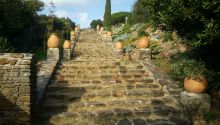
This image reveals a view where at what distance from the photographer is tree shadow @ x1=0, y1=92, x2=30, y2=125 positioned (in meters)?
7.59

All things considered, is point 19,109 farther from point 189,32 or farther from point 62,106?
point 189,32

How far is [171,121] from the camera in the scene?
8.71 metres

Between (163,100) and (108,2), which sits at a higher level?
(108,2)

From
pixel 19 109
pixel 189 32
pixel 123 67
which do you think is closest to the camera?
pixel 19 109

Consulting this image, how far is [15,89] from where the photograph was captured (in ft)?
25.1

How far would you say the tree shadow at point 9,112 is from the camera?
24.9 ft

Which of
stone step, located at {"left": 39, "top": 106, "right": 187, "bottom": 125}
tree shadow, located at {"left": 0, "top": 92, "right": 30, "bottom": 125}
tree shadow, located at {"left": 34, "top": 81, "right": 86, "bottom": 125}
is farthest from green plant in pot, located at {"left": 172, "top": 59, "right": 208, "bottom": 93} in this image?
tree shadow, located at {"left": 0, "top": 92, "right": 30, "bottom": 125}

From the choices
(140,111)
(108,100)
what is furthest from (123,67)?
(140,111)

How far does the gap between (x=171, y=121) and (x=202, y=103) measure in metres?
1.03

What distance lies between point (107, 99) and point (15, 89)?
10.5 ft

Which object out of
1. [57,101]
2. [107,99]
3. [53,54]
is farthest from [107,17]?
[57,101]

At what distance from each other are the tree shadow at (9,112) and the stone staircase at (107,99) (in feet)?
2.84

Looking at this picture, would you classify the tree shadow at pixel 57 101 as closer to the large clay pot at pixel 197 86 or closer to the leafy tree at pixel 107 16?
the large clay pot at pixel 197 86

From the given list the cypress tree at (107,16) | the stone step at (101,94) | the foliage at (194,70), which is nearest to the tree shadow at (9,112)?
the stone step at (101,94)
